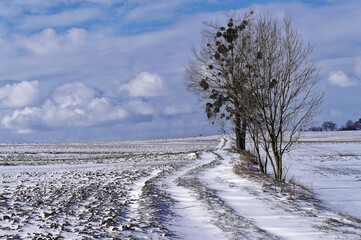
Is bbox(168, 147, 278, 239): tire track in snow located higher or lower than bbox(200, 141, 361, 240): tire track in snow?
higher

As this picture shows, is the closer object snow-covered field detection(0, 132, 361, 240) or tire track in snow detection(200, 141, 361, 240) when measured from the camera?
snow-covered field detection(0, 132, 361, 240)

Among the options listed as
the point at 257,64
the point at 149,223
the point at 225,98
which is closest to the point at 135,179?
the point at 257,64

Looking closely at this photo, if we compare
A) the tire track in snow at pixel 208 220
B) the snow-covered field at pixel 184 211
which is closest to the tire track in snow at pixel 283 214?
the snow-covered field at pixel 184 211

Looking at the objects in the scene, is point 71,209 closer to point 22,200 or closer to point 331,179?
point 22,200

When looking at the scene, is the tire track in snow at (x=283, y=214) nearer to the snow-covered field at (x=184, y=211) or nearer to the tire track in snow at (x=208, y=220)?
the snow-covered field at (x=184, y=211)

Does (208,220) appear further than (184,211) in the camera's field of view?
No

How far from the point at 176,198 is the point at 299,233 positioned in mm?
5028

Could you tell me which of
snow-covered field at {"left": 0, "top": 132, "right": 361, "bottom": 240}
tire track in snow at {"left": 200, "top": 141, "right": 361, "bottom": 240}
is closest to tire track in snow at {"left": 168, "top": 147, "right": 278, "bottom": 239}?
snow-covered field at {"left": 0, "top": 132, "right": 361, "bottom": 240}

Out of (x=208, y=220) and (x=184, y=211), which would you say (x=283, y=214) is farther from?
(x=184, y=211)

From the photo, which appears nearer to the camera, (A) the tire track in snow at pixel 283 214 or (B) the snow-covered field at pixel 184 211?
(B) the snow-covered field at pixel 184 211

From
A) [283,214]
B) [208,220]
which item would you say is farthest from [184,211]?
[283,214]

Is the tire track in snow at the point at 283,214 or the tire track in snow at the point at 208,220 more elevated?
the tire track in snow at the point at 208,220

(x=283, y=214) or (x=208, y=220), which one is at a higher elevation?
(x=208, y=220)

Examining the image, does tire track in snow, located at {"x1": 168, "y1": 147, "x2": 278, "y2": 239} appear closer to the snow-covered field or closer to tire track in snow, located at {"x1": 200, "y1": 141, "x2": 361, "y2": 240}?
the snow-covered field
